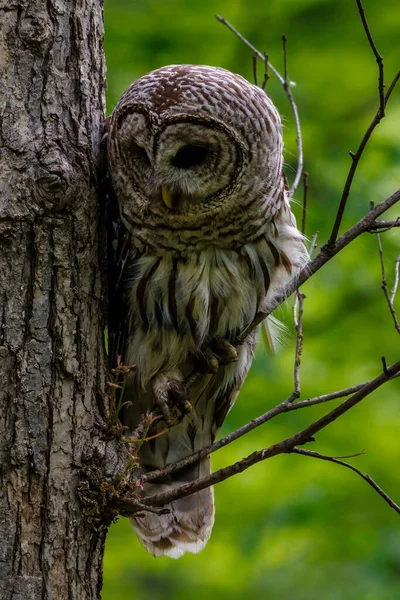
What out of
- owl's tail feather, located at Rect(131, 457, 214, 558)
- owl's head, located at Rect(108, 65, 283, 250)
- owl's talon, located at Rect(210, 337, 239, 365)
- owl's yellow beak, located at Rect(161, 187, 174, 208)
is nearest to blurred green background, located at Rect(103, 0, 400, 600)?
owl's tail feather, located at Rect(131, 457, 214, 558)

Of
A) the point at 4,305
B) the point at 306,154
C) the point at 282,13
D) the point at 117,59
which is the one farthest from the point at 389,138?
the point at 4,305

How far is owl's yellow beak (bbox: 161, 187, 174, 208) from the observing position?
3.02 metres

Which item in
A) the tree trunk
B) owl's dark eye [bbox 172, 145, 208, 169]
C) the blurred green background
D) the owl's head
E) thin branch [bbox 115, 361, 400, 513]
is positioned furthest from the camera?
the blurred green background

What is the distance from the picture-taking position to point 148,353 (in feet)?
10.6

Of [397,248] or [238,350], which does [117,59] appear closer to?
[397,248]

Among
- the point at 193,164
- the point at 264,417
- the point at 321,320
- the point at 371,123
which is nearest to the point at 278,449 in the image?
the point at 264,417

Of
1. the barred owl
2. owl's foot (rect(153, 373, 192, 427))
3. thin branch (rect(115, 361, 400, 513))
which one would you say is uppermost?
the barred owl

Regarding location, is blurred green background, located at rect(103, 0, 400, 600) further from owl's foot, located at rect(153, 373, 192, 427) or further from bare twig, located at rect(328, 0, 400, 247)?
bare twig, located at rect(328, 0, 400, 247)

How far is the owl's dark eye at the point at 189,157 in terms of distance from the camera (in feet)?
10.1

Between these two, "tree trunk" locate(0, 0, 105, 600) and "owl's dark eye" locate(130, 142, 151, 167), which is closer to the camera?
"tree trunk" locate(0, 0, 105, 600)

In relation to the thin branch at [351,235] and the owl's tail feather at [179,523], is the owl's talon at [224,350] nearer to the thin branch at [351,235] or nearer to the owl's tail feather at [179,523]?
the thin branch at [351,235]

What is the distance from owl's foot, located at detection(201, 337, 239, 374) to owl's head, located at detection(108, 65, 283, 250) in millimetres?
403

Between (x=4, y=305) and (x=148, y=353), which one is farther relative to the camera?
(x=148, y=353)

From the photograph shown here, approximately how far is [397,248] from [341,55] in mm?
1453
